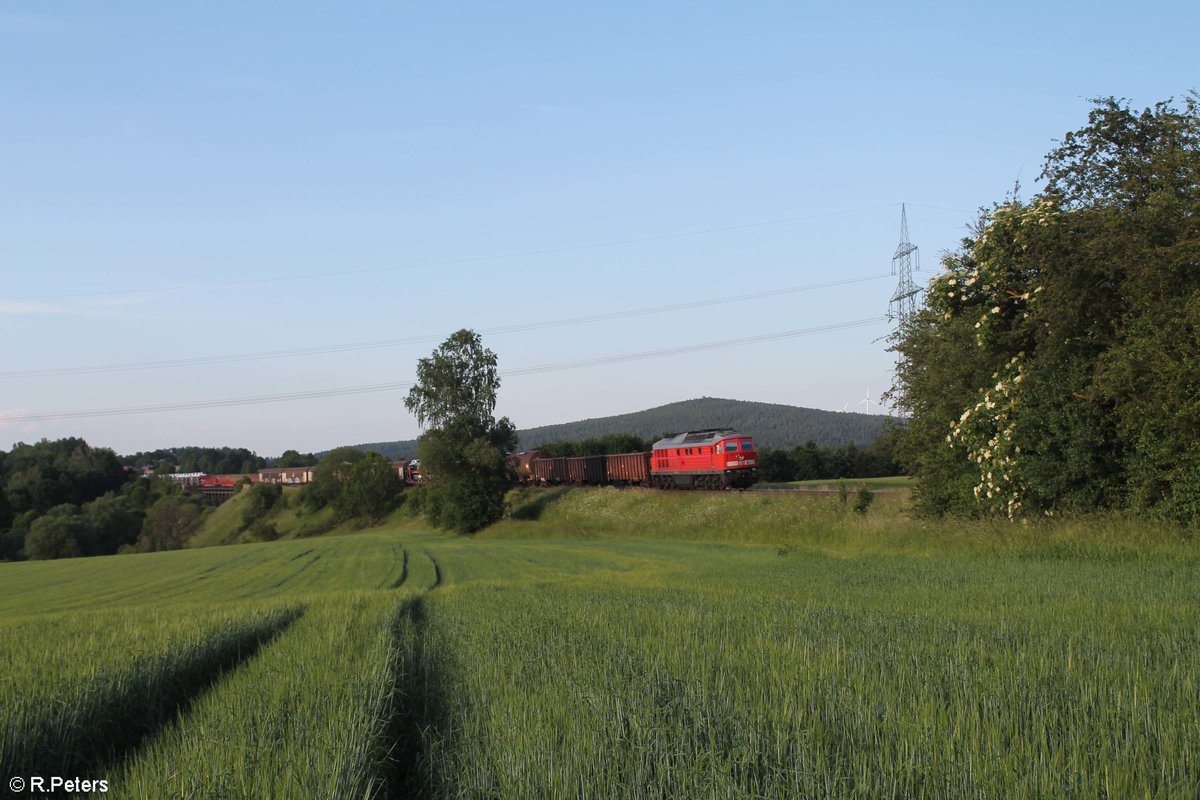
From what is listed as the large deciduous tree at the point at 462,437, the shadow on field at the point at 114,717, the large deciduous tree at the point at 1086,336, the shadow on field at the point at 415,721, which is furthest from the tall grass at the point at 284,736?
the large deciduous tree at the point at 462,437

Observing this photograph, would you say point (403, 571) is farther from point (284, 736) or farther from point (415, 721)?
point (284, 736)

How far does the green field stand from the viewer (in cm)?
429

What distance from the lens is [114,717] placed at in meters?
7.48

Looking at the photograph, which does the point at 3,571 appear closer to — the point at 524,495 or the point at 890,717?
the point at 524,495

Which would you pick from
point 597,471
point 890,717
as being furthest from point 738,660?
point 597,471

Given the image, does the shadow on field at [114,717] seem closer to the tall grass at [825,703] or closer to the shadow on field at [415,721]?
the shadow on field at [415,721]

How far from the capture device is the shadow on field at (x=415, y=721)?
5781mm

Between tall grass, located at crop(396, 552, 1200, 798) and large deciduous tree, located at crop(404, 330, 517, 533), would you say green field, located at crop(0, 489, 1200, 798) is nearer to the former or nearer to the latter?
tall grass, located at crop(396, 552, 1200, 798)

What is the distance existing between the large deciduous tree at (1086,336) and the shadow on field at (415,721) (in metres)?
15.8

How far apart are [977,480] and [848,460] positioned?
5799cm

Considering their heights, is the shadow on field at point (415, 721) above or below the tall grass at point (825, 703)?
below

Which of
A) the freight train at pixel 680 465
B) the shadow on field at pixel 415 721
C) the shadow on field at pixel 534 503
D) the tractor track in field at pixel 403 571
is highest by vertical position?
the freight train at pixel 680 465

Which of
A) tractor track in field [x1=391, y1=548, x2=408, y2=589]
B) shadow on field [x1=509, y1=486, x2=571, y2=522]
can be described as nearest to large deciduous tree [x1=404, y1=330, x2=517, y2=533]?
shadow on field [x1=509, y1=486, x2=571, y2=522]

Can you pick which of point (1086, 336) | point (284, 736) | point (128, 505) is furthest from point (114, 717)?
point (128, 505)
